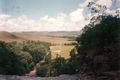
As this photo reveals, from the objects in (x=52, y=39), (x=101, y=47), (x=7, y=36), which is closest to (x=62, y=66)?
(x=52, y=39)

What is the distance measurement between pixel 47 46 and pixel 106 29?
6.42 metres

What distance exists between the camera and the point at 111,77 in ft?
26.9

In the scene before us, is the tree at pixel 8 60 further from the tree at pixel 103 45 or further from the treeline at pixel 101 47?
the tree at pixel 103 45

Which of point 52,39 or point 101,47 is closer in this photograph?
point 101,47

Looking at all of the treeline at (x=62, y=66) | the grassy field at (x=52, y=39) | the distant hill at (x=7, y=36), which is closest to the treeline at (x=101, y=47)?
the treeline at (x=62, y=66)

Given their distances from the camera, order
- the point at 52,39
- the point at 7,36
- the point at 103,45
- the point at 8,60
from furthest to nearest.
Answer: the point at 8,60 < the point at 7,36 < the point at 52,39 < the point at 103,45

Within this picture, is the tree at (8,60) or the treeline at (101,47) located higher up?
the treeline at (101,47)

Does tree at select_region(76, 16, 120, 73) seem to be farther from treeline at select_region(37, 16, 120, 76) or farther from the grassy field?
the grassy field

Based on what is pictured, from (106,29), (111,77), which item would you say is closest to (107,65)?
(111,77)

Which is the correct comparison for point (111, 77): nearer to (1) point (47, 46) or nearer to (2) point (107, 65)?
(2) point (107, 65)

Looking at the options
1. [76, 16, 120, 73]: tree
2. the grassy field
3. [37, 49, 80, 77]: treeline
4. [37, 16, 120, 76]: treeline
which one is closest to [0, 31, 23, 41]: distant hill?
the grassy field

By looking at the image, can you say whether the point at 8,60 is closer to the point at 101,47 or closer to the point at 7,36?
the point at 7,36

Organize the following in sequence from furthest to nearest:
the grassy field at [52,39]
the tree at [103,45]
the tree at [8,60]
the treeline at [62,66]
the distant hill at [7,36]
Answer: the tree at [8,60] < the distant hill at [7,36] < the grassy field at [52,39] < the treeline at [62,66] < the tree at [103,45]

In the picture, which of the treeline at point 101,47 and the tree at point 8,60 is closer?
the treeline at point 101,47
